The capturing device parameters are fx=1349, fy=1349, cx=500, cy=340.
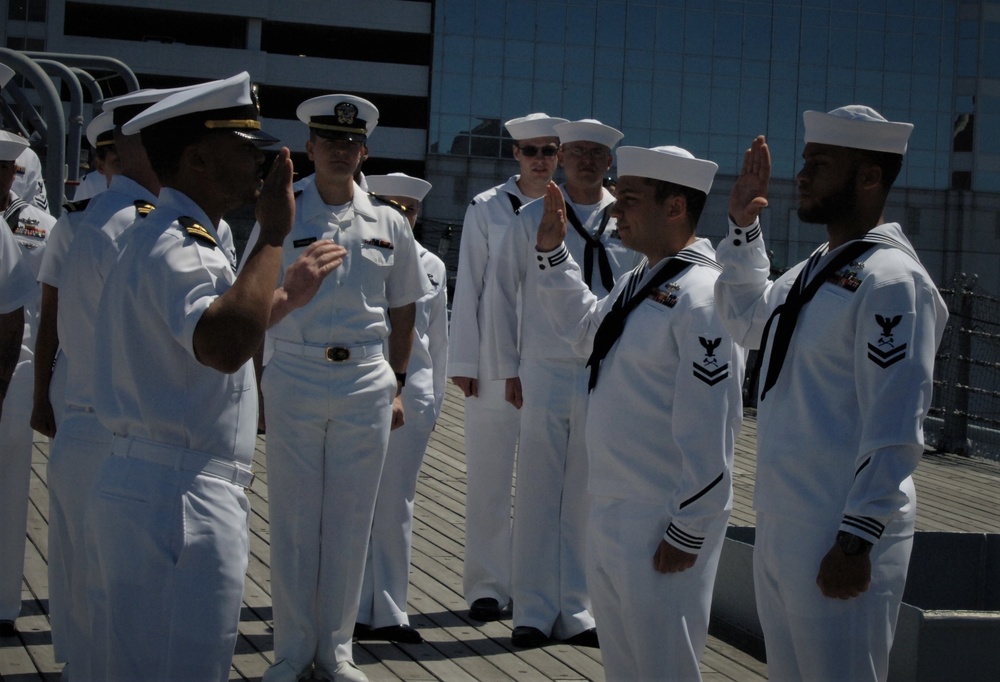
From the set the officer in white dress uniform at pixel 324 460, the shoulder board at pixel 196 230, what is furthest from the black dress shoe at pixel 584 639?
the shoulder board at pixel 196 230

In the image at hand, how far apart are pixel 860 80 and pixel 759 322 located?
5377cm

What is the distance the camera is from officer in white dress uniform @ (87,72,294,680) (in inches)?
123

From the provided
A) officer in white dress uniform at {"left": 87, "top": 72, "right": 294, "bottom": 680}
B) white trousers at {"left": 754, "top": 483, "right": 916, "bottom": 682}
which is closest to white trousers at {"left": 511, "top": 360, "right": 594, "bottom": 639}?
white trousers at {"left": 754, "top": 483, "right": 916, "bottom": 682}

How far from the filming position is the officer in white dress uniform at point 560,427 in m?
6.22

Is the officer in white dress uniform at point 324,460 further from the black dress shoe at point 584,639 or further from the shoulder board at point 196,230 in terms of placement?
the shoulder board at point 196,230

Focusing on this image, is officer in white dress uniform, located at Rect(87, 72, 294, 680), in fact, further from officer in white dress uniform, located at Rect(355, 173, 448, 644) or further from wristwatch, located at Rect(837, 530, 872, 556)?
officer in white dress uniform, located at Rect(355, 173, 448, 644)

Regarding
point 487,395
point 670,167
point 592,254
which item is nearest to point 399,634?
point 487,395

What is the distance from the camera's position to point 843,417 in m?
3.45

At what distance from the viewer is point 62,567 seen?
5.28m

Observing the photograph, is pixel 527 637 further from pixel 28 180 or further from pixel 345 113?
pixel 28 180

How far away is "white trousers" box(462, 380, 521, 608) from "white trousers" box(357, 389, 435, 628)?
408mm

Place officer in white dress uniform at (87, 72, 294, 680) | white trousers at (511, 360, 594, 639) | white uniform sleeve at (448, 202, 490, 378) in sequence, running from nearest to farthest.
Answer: officer in white dress uniform at (87, 72, 294, 680) → white trousers at (511, 360, 594, 639) → white uniform sleeve at (448, 202, 490, 378)

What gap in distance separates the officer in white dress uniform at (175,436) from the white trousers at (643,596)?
1.22 meters

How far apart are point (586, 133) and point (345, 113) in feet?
4.32
